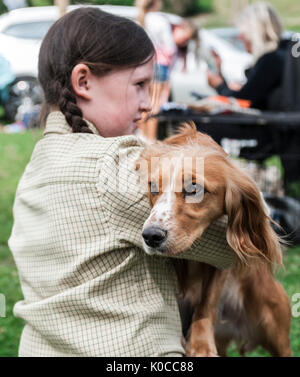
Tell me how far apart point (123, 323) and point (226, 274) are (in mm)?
647

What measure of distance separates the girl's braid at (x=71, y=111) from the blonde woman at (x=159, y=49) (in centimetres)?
218

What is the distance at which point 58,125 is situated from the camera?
2.03 meters

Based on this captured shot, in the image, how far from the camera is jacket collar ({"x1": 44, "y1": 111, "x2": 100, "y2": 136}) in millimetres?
2023

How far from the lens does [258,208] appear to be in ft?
6.45

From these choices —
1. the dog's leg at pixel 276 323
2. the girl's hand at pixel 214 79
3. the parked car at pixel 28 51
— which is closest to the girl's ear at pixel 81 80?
the dog's leg at pixel 276 323

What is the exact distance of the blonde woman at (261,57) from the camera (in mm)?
6641

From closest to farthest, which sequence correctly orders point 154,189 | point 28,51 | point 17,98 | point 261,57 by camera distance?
1. point 154,189
2. point 261,57
3. point 17,98
4. point 28,51

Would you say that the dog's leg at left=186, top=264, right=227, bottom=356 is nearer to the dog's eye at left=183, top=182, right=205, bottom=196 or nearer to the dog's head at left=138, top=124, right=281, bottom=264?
the dog's head at left=138, top=124, right=281, bottom=264

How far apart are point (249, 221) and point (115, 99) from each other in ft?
1.96

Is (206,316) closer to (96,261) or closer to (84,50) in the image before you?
(96,261)

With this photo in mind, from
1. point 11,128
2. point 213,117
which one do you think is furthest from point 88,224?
point 11,128

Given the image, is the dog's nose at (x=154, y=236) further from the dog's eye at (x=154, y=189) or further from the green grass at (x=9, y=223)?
the green grass at (x=9, y=223)

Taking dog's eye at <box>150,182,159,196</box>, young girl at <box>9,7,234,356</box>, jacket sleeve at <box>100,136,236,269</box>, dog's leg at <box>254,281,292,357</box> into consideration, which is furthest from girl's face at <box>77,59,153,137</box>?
dog's leg at <box>254,281,292,357</box>

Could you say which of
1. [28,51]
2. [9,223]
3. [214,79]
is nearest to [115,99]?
[9,223]
